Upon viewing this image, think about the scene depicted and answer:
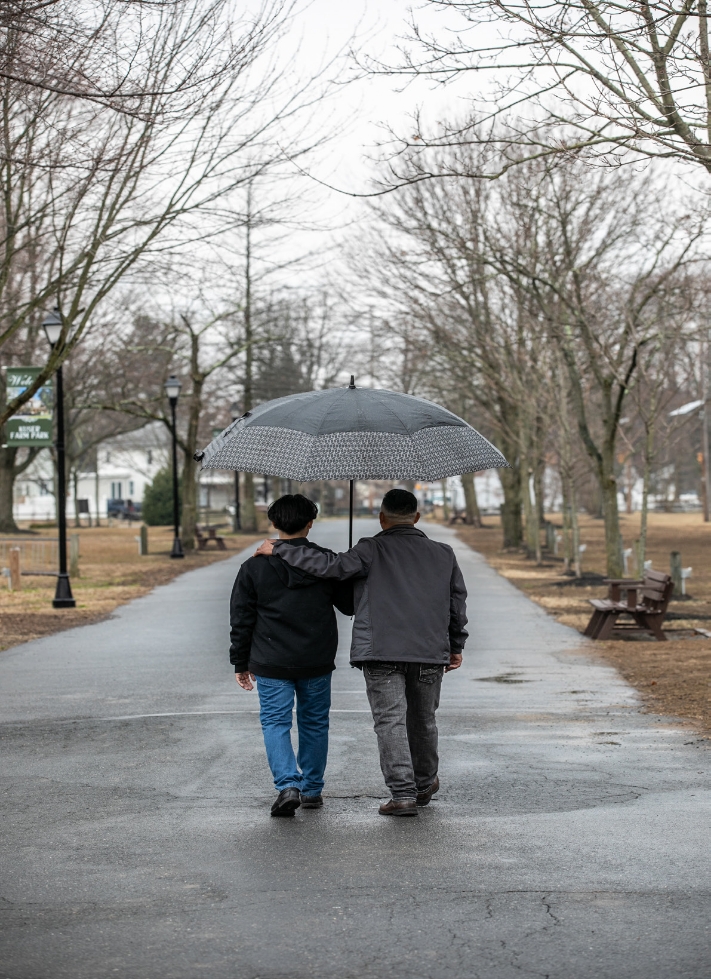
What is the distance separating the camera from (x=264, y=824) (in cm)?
654

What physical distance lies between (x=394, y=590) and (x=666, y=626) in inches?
451

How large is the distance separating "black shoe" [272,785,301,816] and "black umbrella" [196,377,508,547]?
5.19 ft

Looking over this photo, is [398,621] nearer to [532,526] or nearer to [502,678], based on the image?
[502,678]

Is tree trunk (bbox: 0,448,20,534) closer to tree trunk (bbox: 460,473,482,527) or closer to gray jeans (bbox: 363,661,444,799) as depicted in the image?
tree trunk (bbox: 460,473,482,527)

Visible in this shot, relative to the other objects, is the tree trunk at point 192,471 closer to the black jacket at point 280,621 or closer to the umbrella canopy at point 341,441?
the umbrella canopy at point 341,441

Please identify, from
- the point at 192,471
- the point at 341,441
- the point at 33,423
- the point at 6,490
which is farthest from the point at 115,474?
the point at 341,441

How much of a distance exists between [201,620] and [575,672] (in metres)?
7.20

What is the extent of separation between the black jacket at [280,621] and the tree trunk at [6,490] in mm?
48943

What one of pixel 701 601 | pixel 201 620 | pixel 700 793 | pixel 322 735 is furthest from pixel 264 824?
pixel 701 601

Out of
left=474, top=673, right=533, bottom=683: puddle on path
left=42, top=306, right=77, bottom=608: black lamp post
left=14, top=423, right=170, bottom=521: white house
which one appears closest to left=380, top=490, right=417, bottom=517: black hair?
left=474, top=673, right=533, bottom=683: puddle on path

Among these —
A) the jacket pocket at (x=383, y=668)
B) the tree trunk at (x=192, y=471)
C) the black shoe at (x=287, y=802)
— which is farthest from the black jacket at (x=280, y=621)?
the tree trunk at (x=192, y=471)

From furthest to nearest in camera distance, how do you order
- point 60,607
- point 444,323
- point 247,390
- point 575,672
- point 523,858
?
point 247,390, point 444,323, point 60,607, point 575,672, point 523,858

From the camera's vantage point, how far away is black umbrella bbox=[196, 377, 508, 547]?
6.97 metres

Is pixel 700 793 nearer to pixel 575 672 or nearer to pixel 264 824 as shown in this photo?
pixel 264 824
